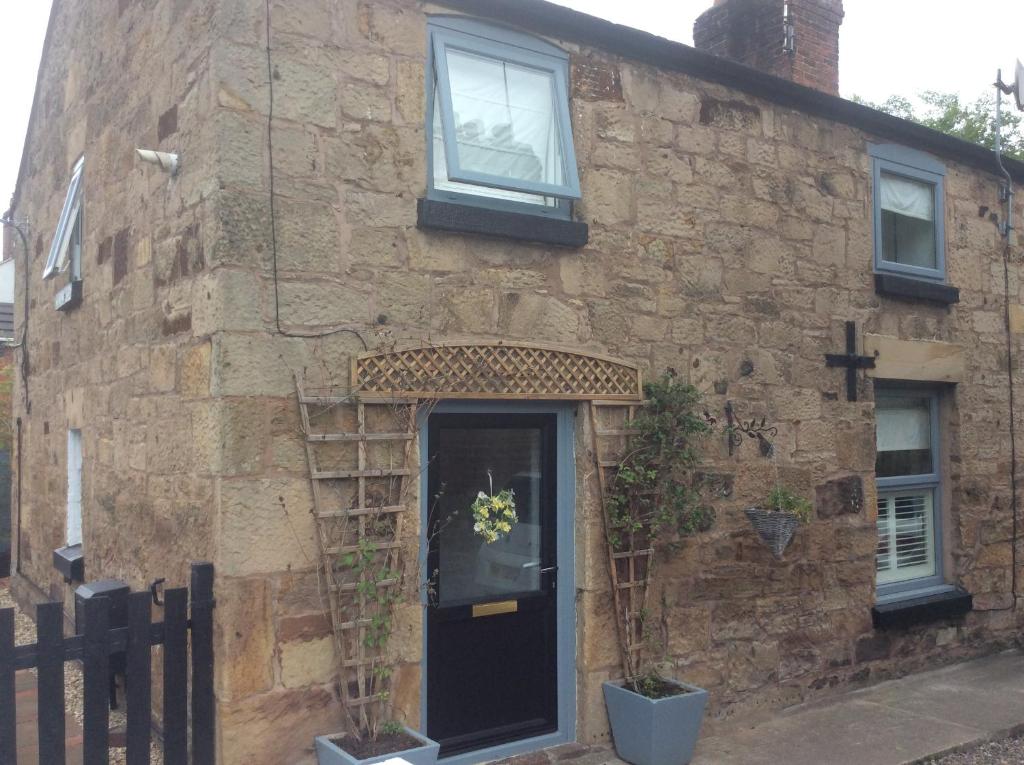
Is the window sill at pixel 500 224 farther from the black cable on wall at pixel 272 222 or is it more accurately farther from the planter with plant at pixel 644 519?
the planter with plant at pixel 644 519

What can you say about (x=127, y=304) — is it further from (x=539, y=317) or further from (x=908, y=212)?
(x=908, y=212)

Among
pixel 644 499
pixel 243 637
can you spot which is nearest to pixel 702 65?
pixel 644 499

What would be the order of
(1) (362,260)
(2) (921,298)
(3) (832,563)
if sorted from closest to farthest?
(1) (362,260)
(3) (832,563)
(2) (921,298)

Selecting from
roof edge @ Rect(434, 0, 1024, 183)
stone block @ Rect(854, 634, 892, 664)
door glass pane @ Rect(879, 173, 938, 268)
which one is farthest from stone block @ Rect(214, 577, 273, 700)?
door glass pane @ Rect(879, 173, 938, 268)

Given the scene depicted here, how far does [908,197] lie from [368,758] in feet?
18.8

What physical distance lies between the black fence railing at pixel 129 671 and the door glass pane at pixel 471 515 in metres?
1.26

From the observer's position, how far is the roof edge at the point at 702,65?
17.4ft

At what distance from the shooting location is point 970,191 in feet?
25.5

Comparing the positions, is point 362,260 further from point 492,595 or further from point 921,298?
point 921,298

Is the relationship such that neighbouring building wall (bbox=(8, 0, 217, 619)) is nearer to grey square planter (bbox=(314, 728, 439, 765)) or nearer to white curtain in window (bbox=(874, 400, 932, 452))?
grey square planter (bbox=(314, 728, 439, 765))

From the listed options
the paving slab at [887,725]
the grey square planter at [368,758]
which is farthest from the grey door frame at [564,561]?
the grey square planter at [368,758]

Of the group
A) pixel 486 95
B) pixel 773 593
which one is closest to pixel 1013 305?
pixel 773 593

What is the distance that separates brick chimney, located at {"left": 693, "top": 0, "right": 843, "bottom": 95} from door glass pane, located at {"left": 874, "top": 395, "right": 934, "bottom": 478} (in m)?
2.58

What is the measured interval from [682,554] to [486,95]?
114 inches
